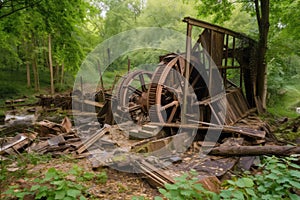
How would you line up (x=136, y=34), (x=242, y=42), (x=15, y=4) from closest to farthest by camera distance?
(x=15, y=4) < (x=242, y=42) < (x=136, y=34)

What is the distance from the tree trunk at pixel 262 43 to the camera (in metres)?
8.91

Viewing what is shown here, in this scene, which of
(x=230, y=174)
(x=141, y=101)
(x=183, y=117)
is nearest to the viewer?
(x=230, y=174)

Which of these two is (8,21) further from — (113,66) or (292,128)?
(113,66)

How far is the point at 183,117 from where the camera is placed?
20.1ft

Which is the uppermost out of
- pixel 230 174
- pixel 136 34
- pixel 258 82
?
pixel 136 34

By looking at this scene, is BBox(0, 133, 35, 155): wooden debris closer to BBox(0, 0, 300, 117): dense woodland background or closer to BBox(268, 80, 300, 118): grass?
BBox(0, 0, 300, 117): dense woodland background

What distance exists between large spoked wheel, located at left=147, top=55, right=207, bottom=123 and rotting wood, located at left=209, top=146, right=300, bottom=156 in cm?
216

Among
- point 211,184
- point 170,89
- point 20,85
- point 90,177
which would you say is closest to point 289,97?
point 170,89

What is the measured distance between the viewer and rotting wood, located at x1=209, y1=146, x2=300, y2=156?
315 cm

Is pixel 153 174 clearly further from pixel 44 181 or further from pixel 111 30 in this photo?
pixel 111 30

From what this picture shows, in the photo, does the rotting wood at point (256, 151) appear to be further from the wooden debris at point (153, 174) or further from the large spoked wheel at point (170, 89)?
the large spoked wheel at point (170, 89)

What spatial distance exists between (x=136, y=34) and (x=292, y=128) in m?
16.0

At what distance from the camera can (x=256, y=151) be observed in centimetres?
354

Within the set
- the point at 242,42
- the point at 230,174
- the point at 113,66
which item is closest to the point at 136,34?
the point at 113,66
